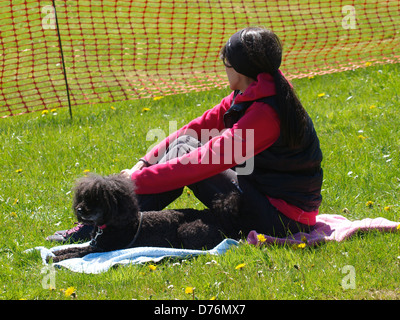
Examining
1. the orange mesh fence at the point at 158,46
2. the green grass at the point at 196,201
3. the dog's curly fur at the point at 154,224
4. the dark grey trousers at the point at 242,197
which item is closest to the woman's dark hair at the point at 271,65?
the dark grey trousers at the point at 242,197

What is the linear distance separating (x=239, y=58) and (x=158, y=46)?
7580 mm

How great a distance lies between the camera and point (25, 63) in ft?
32.9

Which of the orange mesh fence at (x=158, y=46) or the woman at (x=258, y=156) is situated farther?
the orange mesh fence at (x=158, y=46)

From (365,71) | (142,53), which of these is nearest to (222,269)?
(365,71)

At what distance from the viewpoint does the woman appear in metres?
3.63

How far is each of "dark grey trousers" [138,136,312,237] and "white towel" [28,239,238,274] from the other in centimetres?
22

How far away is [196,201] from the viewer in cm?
496

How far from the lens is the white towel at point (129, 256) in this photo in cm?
367

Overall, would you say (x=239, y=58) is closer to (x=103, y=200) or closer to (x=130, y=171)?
(x=130, y=171)

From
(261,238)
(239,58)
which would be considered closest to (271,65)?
(239,58)

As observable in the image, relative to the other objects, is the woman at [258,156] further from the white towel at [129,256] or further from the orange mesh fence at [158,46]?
the orange mesh fence at [158,46]

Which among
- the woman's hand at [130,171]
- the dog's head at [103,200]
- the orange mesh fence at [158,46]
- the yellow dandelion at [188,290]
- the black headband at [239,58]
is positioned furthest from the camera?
the orange mesh fence at [158,46]

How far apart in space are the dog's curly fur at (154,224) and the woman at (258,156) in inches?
4.4

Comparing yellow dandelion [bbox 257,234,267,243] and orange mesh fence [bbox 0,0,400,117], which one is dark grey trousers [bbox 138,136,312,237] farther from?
orange mesh fence [bbox 0,0,400,117]
